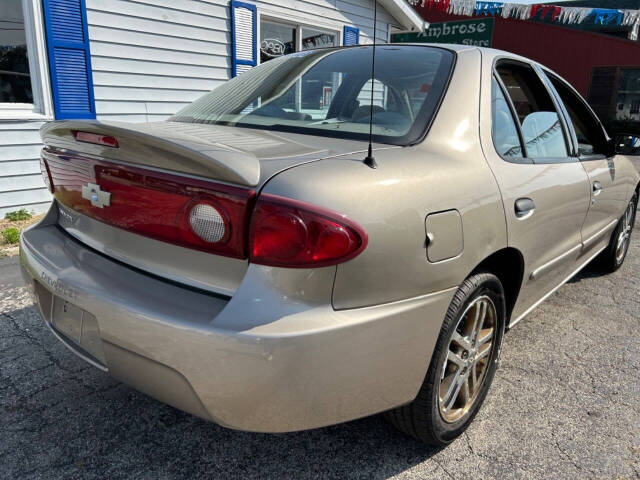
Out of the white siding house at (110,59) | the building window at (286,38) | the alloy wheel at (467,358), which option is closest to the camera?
the alloy wheel at (467,358)

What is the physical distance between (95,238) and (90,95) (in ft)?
14.2

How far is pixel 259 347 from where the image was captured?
1.32 m

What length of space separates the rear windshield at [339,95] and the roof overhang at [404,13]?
7.31 m

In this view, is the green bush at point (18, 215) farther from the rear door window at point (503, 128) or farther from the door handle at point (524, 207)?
the door handle at point (524, 207)

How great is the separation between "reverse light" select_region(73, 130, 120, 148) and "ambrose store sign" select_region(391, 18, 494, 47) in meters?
12.2

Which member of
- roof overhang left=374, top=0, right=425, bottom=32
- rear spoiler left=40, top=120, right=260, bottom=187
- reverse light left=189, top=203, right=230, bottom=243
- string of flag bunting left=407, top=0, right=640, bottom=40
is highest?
string of flag bunting left=407, top=0, right=640, bottom=40

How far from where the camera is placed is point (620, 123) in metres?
18.8

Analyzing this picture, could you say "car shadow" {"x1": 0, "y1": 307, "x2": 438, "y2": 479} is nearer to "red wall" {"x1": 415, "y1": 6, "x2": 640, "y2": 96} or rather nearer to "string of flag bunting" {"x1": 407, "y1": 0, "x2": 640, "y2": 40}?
"string of flag bunting" {"x1": 407, "y1": 0, "x2": 640, "y2": 40}

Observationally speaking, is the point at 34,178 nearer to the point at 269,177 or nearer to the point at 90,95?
the point at 90,95

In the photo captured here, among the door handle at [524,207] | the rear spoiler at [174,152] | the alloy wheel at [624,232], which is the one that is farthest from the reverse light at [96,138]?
the alloy wheel at [624,232]

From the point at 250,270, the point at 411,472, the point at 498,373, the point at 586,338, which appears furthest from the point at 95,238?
the point at 586,338

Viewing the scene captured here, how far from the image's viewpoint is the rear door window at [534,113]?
2.40 meters

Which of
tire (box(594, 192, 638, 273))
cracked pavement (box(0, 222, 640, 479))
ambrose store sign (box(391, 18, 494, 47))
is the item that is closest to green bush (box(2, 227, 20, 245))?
cracked pavement (box(0, 222, 640, 479))

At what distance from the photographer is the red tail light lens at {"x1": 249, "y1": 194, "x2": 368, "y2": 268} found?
1.36m
